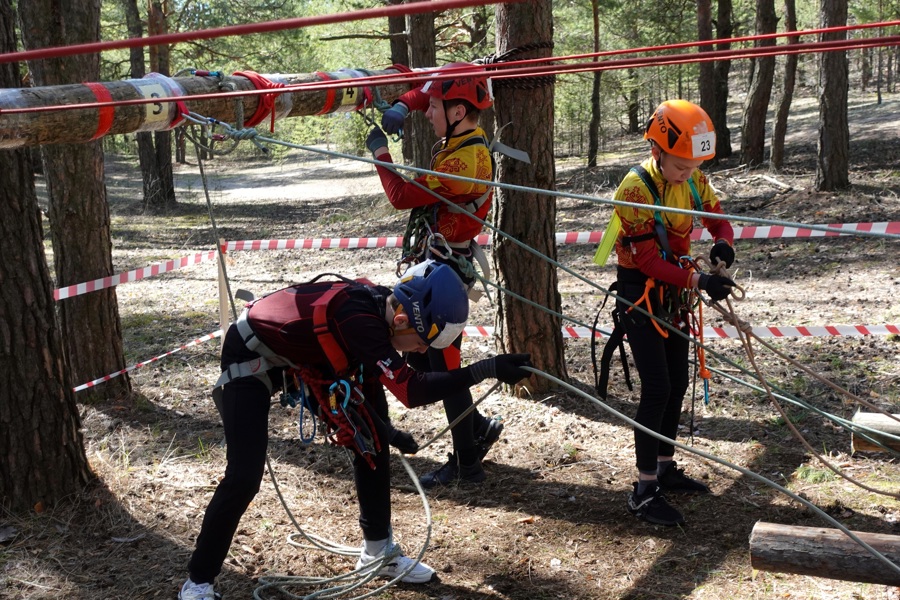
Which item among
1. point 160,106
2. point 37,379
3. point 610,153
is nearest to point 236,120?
point 160,106

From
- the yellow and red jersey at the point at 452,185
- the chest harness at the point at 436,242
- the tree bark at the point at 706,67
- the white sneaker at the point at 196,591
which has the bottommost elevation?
the white sneaker at the point at 196,591

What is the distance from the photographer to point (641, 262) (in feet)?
13.1

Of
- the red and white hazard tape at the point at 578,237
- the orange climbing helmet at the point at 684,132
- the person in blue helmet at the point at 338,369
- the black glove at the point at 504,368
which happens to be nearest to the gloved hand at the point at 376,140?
the person in blue helmet at the point at 338,369

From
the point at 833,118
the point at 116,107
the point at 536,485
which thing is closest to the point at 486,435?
the point at 536,485

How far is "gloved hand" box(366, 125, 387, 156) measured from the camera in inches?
168

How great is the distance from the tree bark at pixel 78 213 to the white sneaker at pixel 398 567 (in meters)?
3.11

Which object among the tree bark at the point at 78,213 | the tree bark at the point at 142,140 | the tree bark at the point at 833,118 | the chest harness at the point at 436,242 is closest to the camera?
the chest harness at the point at 436,242

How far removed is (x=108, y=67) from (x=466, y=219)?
18.8 metres

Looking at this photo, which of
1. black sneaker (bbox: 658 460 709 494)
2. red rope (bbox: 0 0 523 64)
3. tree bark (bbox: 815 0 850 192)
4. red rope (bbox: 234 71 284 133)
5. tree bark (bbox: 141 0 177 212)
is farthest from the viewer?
tree bark (bbox: 141 0 177 212)

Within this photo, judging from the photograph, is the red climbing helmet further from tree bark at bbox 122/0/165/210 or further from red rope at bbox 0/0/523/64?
tree bark at bbox 122/0/165/210

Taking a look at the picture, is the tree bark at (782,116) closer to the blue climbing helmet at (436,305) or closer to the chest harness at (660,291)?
the chest harness at (660,291)

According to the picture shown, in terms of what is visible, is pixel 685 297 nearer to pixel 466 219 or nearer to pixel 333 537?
pixel 466 219

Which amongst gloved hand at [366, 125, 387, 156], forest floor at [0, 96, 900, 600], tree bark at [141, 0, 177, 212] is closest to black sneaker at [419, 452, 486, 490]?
forest floor at [0, 96, 900, 600]

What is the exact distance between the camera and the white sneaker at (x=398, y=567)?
12.8 feet
